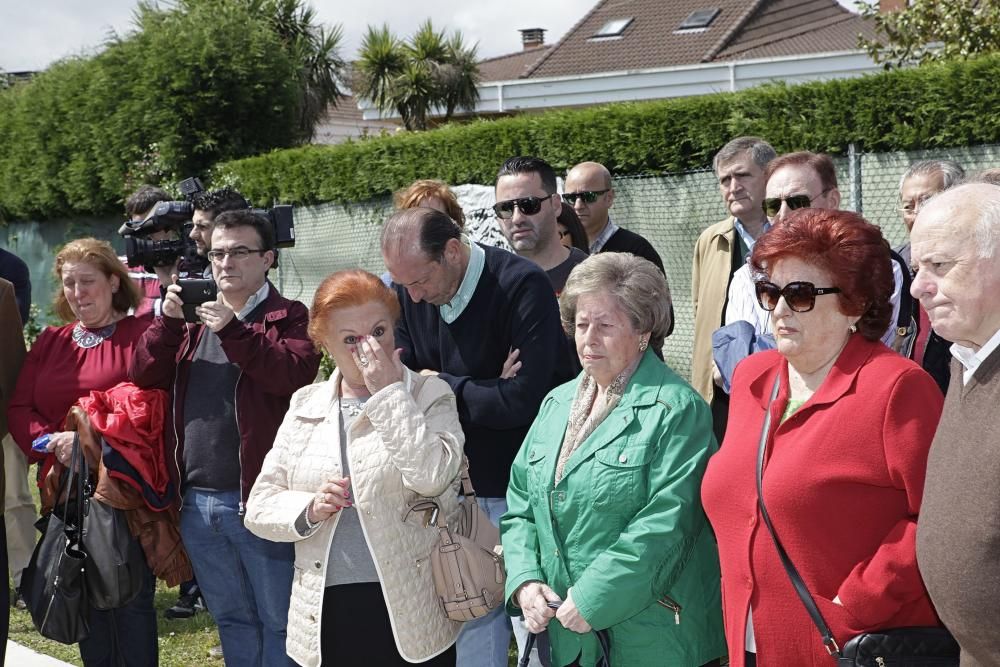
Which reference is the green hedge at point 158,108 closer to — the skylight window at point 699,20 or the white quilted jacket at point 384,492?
the white quilted jacket at point 384,492

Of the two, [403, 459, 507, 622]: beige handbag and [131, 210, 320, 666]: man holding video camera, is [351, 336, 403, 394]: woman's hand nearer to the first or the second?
[403, 459, 507, 622]: beige handbag

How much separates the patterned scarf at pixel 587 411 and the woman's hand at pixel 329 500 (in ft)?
2.20

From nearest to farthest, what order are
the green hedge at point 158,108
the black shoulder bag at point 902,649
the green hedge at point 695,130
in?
the black shoulder bag at point 902,649 < the green hedge at point 695,130 < the green hedge at point 158,108

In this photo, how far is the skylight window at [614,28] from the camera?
1195 inches

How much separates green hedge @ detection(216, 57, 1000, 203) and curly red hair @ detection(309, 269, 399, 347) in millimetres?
5443

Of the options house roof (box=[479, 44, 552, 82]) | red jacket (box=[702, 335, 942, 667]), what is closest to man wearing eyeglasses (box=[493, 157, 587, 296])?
red jacket (box=[702, 335, 942, 667])


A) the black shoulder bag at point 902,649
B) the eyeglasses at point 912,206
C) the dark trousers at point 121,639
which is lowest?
the dark trousers at point 121,639

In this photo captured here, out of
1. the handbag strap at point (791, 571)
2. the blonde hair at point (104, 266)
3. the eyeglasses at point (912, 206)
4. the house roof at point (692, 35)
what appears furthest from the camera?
the house roof at point (692, 35)

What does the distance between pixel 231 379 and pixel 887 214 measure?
17.1ft

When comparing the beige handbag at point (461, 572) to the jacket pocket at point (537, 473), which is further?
the beige handbag at point (461, 572)

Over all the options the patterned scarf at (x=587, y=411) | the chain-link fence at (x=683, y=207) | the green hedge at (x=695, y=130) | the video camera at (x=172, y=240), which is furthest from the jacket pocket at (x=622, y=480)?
the green hedge at (x=695, y=130)

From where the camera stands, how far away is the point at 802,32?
28.8 metres

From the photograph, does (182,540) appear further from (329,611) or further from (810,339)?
(810,339)

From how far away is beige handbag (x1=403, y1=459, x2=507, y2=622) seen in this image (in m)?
3.55
